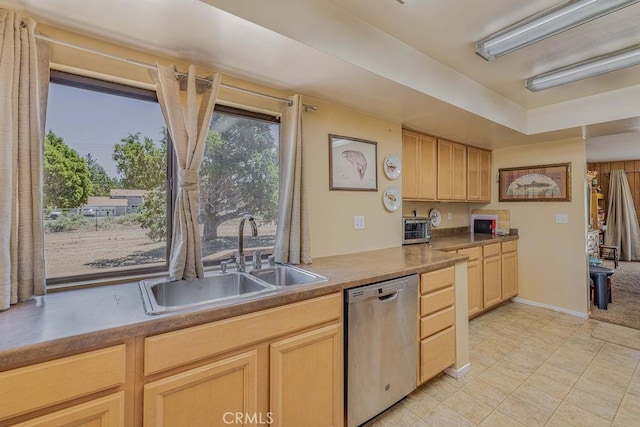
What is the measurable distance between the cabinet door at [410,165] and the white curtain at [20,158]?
271 centimetres

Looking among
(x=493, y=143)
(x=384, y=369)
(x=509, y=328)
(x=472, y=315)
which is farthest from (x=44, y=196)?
(x=493, y=143)

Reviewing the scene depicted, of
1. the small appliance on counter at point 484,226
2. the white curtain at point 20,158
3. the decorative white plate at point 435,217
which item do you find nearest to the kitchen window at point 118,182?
the white curtain at point 20,158

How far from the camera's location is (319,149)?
7.41 ft

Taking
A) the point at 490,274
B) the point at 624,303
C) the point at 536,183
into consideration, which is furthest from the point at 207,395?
the point at 624,303

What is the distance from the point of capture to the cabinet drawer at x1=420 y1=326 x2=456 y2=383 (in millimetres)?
1965

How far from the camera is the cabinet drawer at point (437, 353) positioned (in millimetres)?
1965

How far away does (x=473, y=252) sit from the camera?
3.11 metres

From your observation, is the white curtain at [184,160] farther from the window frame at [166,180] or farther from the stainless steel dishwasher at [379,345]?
the stainless steel dishwasher at [379,345]

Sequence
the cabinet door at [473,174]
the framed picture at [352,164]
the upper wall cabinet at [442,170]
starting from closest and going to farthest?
the framed picture at [352,164] < the upper wall cabinet at [442,170] < the cabinet door at [473,174]

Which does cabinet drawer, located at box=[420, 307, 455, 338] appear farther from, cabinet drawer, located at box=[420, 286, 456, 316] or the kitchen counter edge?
the kitchen counter edge

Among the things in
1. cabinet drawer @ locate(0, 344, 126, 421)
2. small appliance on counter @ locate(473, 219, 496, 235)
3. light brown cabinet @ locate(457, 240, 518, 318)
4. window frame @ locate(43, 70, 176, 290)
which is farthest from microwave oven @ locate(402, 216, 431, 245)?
cabinet drawer @ locate(0, 344, 126, 421)

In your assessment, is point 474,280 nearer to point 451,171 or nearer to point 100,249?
point 451,171

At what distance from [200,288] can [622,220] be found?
355 inches

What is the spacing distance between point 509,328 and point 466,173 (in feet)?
6.11
